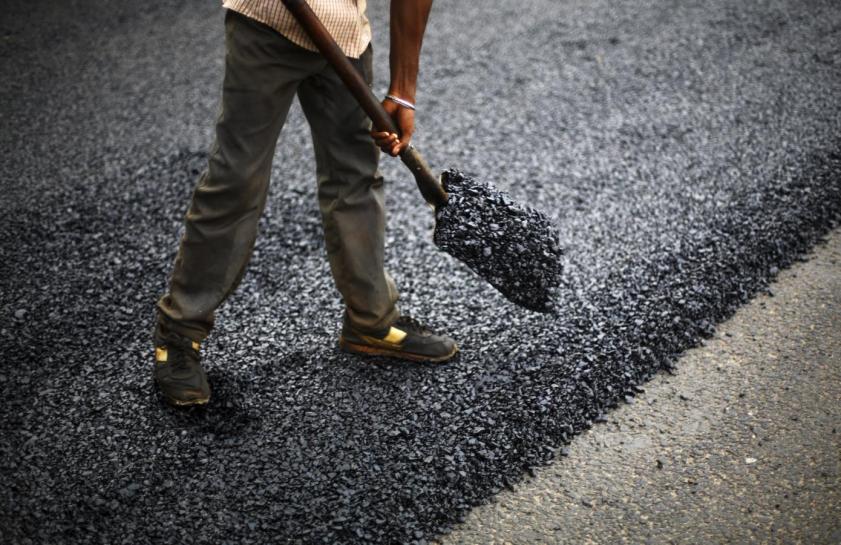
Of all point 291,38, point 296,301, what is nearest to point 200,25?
point 296,301

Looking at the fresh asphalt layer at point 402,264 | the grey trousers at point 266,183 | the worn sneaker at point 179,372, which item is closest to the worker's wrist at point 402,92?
the grey trousers at point 266,183

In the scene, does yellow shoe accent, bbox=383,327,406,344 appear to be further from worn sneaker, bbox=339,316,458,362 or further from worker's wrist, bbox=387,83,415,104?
worker's wrist, bbox=387,83,415,104

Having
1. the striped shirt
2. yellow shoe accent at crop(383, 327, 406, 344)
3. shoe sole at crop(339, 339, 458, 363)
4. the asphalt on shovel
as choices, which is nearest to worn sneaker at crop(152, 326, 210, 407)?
shoe sole at crop(339, 339, 458, 363)

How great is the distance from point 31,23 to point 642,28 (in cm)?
497

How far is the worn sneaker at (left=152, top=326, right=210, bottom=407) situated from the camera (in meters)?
2.41

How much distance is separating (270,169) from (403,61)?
550 millimetres

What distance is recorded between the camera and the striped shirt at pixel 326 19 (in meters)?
2.07

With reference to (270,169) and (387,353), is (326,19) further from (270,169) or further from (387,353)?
(387,353)

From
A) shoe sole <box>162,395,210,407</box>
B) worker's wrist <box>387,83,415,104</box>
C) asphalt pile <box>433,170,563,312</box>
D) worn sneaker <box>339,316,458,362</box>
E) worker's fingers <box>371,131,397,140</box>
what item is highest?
worker's wrist <box>387,83,415,104</box>

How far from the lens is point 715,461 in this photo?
229 cm

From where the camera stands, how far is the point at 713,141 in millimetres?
3949

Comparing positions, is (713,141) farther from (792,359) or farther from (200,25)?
(200,25)

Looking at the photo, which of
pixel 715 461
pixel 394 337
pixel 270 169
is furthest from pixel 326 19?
pixel 715 461

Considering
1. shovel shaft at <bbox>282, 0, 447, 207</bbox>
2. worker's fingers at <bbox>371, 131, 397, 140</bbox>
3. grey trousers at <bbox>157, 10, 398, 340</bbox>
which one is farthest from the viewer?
worker's fingers at <bbox>371, 131, 397, 140</bbox>
